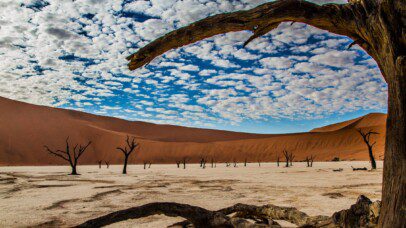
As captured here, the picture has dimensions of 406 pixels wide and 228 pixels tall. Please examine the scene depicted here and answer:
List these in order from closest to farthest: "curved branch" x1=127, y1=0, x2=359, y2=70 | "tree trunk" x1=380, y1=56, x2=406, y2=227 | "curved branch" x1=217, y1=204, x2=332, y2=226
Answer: "tree trunk" x1=380, y1=56, x2=406, y2=227, "curved branch" x1=127, y1=0, x2=359, y2=70, "curved branch" x1=217, y1=204, x2=332, y2=226

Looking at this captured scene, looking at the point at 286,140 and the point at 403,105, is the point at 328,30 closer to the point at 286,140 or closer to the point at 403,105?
the point at 403,105

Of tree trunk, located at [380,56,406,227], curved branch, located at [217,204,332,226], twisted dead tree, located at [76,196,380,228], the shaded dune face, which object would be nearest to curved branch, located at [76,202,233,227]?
twisted dead tree, located at [76,196,380,228]

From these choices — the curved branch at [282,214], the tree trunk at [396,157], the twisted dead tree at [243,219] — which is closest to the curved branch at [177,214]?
the twisted dead tree at [243,219]

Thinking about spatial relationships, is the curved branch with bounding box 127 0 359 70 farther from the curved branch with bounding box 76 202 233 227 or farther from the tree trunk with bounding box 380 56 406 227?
the curved branch with bounding box 76 202 233 227

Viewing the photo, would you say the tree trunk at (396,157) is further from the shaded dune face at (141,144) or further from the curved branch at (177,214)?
the shaded dune face at (141,144)

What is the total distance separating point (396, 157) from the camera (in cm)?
239

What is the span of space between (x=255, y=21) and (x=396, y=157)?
158cm

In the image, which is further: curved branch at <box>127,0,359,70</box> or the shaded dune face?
the shaded dune face

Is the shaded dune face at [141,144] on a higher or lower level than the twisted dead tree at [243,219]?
higher

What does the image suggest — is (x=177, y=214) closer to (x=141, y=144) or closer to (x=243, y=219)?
(x=243, y=219)

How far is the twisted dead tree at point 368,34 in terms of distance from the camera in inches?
93.3

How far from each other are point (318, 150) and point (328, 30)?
271 feet

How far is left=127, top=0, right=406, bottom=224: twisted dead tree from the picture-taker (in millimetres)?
2369

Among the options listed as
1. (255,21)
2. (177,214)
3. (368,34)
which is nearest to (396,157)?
(368,34)
